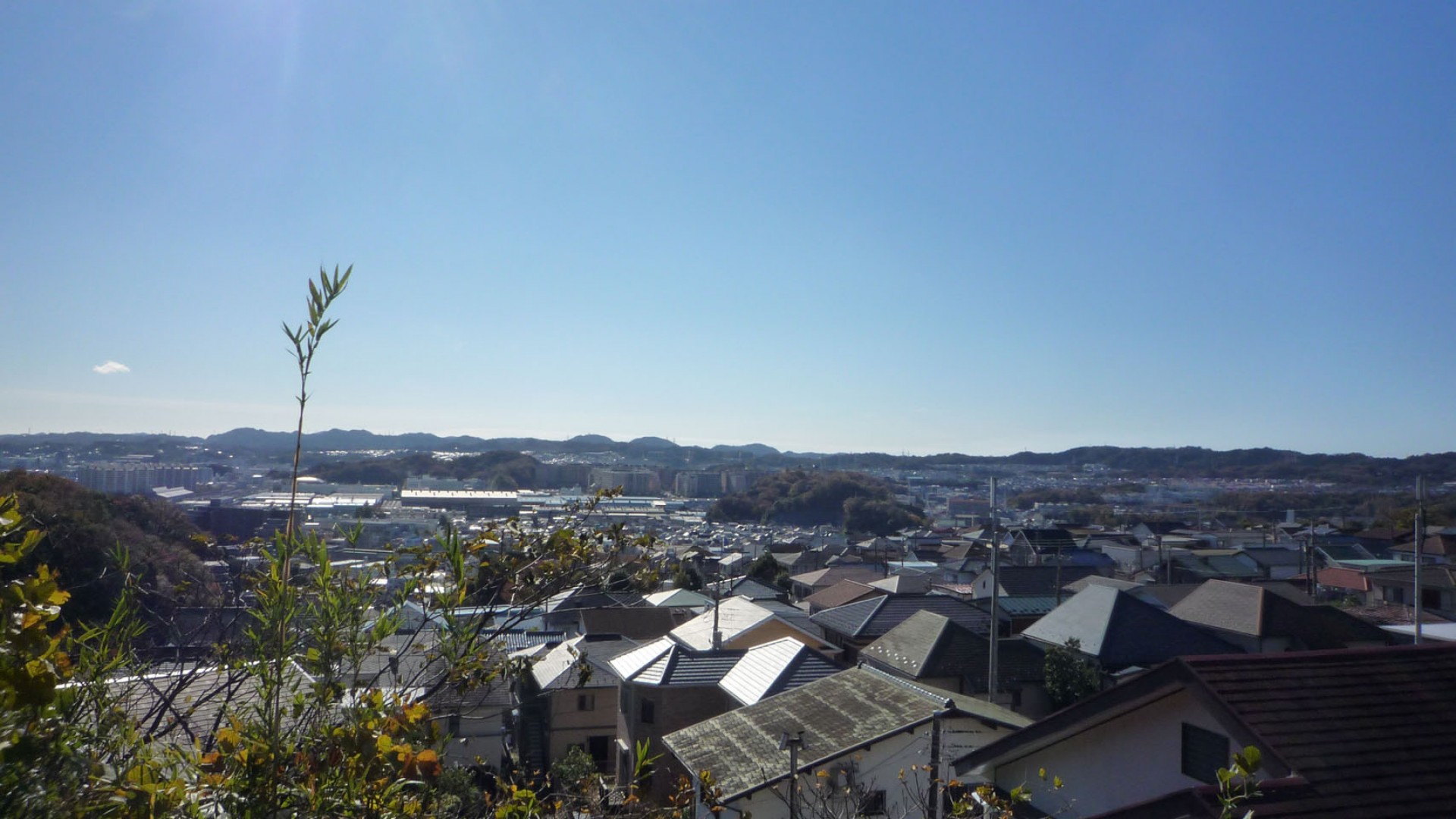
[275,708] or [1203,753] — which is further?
[1203,753]

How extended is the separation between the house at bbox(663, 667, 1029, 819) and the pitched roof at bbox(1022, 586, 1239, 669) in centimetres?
748

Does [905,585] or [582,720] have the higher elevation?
[905,585]

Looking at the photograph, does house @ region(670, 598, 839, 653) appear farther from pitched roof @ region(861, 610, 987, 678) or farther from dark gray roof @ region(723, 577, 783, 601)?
dark gray roof @ region(723, 577, 783, 601)

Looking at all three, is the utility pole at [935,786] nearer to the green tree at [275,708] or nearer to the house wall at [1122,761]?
the house wall at [1122,761]

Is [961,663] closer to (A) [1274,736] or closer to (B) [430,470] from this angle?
(A) [1274,736]

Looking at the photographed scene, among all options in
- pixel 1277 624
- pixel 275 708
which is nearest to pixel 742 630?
pixel 1277 624

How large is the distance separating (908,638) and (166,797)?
15081mm

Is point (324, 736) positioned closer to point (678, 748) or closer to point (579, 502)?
point (579, 502)

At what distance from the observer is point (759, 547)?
3969 centimetres

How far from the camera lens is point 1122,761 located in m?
4.57

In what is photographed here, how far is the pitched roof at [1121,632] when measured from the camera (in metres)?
15.4

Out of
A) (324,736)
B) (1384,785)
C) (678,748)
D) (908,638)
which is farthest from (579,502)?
(908,638)

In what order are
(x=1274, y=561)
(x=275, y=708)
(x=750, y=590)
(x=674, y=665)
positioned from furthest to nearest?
(x=1274, y=561) < (x=750, y=590) < (x=674, y=665) < (x=275, y=708)

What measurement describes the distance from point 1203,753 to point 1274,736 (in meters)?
0.49
